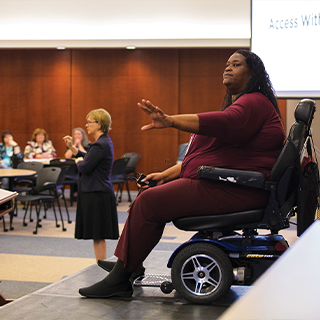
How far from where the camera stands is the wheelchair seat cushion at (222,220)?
1.99 m

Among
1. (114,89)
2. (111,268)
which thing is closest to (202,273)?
(111,268)

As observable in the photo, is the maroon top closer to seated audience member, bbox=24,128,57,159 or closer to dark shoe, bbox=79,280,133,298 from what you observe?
dark shoe, bbox=79,280,133,298

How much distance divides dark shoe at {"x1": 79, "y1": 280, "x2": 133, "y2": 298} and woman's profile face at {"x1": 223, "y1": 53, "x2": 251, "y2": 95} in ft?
3.66

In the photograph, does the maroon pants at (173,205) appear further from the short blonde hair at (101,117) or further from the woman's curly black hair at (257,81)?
the short blonde hair at (101,117)

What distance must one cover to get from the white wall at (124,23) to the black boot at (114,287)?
687cm

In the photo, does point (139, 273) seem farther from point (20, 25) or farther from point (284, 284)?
point (20, 25)

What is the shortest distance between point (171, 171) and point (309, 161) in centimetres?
71

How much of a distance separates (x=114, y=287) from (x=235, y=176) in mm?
783

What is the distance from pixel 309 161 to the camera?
2055mm

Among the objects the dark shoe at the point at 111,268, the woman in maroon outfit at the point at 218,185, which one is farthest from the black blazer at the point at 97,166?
the woman in maroon outfit at the point at 218,185

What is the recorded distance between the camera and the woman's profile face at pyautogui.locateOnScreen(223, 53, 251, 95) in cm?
218

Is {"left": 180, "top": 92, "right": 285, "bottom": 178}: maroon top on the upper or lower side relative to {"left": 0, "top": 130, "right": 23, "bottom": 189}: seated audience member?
upper

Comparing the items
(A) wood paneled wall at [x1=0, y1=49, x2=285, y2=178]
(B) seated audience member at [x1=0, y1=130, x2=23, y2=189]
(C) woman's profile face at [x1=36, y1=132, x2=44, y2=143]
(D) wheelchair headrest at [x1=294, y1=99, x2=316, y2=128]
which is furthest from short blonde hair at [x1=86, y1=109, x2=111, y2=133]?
(A) wood paneled wall at [x1=0, y1=49, x2=285, y2=178]

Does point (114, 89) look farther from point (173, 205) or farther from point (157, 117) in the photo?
point (157, 117)
